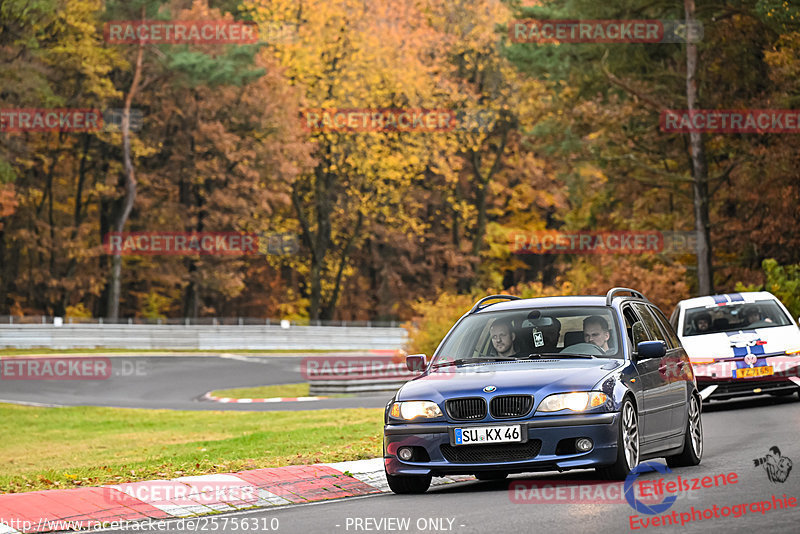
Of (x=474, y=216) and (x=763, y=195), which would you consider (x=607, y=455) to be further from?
(x=474, y=216)

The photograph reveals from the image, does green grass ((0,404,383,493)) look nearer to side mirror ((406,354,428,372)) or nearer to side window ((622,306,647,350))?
side mirror ((406,354,428,372))

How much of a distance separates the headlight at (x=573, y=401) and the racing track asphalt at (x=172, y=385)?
19657 mm

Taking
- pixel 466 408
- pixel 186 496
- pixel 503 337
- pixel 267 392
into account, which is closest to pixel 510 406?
pixel 466 408

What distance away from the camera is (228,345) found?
60344 mm

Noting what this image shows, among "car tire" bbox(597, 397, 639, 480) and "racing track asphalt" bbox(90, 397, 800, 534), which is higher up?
"car tire" bbox(597, 397, 639, 480)

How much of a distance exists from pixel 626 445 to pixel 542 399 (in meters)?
0.90

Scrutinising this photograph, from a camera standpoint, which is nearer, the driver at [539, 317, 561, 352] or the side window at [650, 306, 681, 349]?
the driver at [539, 317, 561, 352]

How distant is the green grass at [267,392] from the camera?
36.5 m

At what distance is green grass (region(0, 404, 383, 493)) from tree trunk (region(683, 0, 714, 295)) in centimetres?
1365

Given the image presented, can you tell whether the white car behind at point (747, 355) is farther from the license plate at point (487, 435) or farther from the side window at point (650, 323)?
the license plate at point (487, 435)

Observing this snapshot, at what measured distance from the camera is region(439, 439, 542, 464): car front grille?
399 inches

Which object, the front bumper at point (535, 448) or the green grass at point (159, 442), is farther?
the green grass at point (159, 442)

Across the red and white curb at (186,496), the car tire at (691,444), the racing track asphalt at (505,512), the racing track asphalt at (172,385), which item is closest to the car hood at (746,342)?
the racing track asphalt at (505,512)

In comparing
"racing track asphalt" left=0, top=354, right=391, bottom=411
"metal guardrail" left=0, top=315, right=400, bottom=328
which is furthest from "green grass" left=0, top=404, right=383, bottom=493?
"metal guardrail" left=0, top=315, right=400, bottom=328
